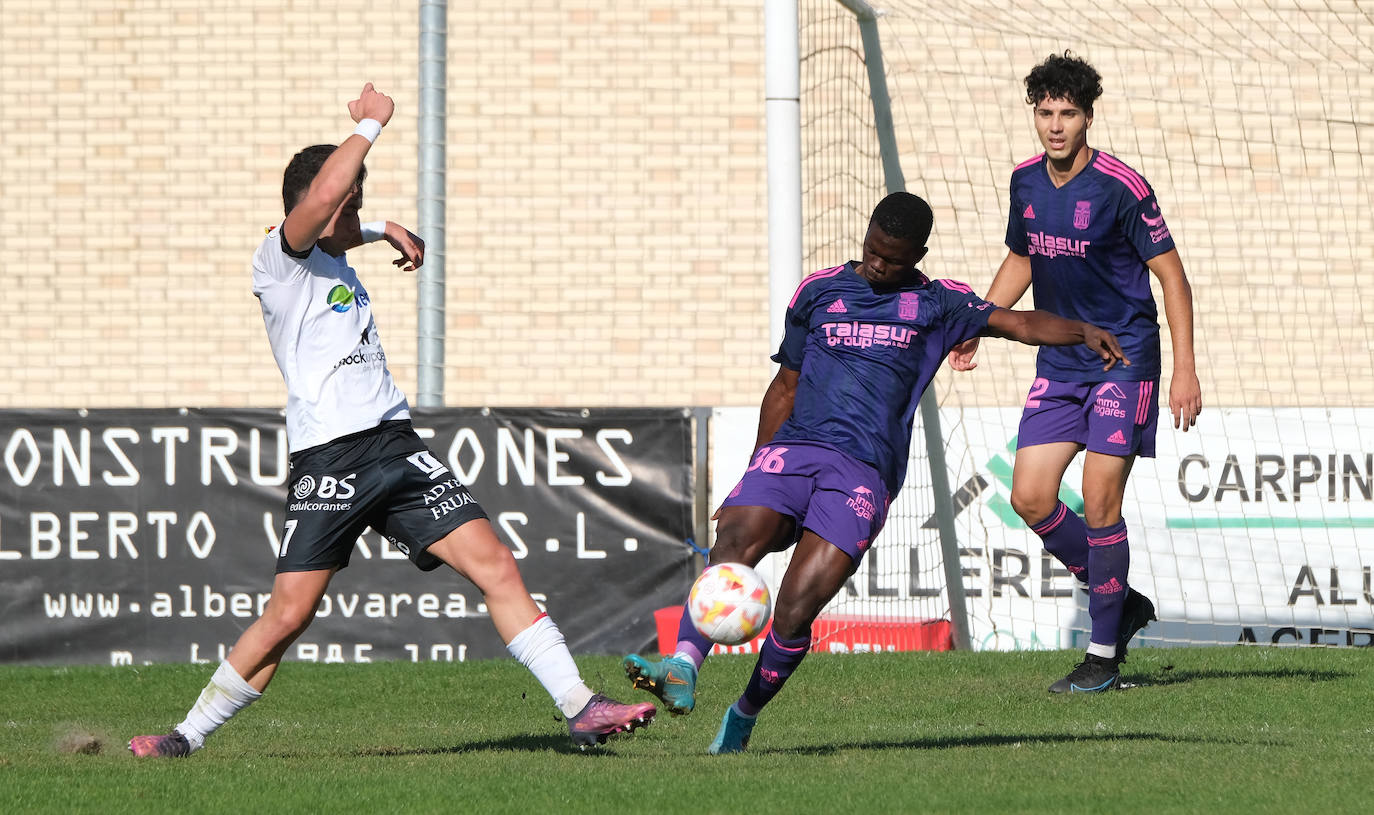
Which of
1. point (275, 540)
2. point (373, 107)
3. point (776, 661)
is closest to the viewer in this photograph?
point (776, 661)

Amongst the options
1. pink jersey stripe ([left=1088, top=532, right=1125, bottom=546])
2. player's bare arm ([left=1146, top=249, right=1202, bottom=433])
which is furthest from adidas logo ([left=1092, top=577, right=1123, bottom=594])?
player's bare arm ([left=1146, top=249, right=1202, bottom=433])

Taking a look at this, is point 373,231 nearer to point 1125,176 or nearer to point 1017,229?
point 1017,229

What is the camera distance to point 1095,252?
753 centimetres

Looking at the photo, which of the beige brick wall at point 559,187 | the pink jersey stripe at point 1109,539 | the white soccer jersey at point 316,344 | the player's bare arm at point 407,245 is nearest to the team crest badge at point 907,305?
the player's bare arm at point 407,245

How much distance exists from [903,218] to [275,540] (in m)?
6.61

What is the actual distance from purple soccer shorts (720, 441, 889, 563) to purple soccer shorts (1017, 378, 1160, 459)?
A: 74.5 inches

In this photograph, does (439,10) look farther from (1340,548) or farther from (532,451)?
(1340,548)

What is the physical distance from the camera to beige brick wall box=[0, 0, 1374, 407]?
1511cm

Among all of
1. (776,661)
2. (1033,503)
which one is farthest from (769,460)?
(1033,503)

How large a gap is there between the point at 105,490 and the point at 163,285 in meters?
4.71

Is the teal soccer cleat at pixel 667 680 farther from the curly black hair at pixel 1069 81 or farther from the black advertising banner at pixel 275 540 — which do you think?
the black advertising banner at pixel 275 540

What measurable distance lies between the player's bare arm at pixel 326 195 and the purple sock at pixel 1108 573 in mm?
3746

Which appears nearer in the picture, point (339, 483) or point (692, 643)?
point (692, 643)

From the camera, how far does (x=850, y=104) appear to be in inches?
461
